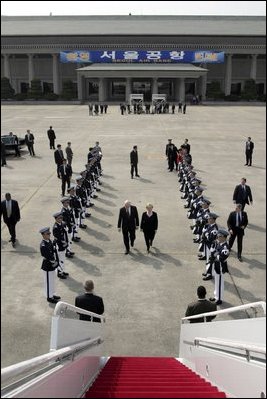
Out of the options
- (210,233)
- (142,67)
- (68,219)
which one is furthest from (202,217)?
(142,67)

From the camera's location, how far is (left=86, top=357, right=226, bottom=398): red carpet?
364 cm

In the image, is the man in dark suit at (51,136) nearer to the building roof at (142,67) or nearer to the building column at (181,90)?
the building roof at (142,67)

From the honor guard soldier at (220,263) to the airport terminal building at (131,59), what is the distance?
59676 millimetres

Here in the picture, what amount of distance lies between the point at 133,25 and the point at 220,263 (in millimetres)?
80567

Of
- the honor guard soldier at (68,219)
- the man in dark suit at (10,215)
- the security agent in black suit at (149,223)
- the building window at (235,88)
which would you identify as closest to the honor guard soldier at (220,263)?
the security agent in black suit at (149,223)

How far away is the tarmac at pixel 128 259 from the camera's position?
7.71 m

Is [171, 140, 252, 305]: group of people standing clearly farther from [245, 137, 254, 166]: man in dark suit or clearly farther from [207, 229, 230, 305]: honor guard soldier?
[245, 137, 254, 166]: man in dark suit

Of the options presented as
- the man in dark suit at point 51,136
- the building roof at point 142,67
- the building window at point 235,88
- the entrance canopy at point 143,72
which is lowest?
the man in dark suit at point 51,136

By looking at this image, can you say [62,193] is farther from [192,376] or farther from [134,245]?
[192,376]

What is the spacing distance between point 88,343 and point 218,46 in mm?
71850

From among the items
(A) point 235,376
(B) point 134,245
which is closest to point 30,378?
(A) point 235,376

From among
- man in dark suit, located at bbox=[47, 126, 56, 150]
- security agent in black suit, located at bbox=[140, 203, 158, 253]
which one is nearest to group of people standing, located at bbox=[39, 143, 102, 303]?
security agent in black suit, located at bbox=[140, 203, 158, 253]

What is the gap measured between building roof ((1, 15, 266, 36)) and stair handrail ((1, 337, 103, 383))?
7088cm

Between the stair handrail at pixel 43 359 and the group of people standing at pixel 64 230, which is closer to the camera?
the stair handrail at pixel 43 359
